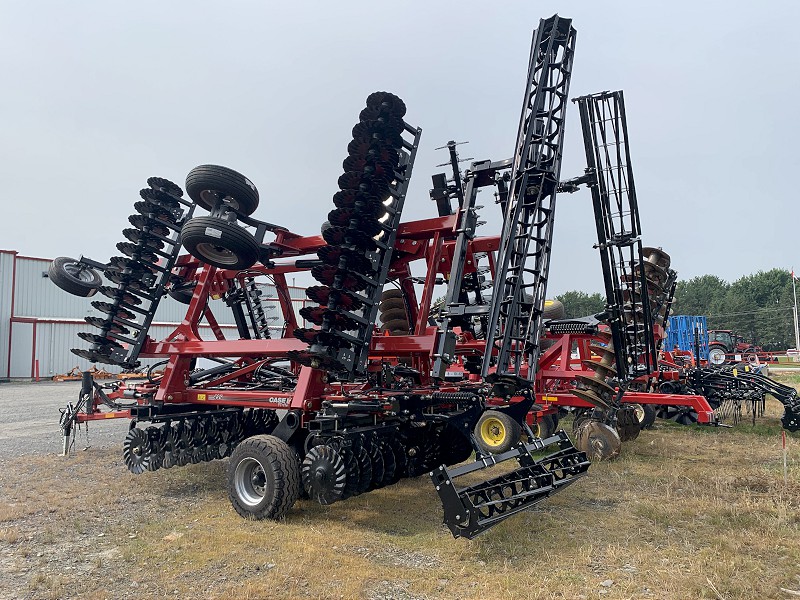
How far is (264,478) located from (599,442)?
16.4ft

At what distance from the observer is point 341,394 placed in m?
6.13

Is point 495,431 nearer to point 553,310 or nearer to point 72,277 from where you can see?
point 72,277

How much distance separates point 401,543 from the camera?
16.6 feet

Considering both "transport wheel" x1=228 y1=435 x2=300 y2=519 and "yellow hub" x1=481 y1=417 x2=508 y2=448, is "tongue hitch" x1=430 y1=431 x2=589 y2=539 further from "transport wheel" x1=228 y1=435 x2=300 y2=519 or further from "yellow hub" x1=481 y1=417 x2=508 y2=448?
"yellow hub" x1=481 y1=417 x2=508 y2=448

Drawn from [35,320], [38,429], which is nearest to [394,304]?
[38,429]

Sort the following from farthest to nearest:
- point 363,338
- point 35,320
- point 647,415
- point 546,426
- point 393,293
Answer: point 35,320, point 647,415, point 546,426, point 393,293, point 363,338

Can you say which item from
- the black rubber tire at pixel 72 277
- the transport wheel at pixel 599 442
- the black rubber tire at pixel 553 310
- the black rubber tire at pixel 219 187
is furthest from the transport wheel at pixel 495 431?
A: the black rubber tire at pixel 553 310

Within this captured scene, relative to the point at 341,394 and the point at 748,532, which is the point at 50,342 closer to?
the point at 341,394

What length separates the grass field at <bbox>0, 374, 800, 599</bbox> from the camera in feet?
13.4

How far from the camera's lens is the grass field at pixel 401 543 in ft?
13.4

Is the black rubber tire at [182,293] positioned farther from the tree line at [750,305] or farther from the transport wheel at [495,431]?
the tree line at [750,305]

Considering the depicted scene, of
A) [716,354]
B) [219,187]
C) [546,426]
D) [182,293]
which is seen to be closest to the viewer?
[219,187]

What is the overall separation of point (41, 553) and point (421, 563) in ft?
10.4

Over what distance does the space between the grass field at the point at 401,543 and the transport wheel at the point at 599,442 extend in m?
0.79
